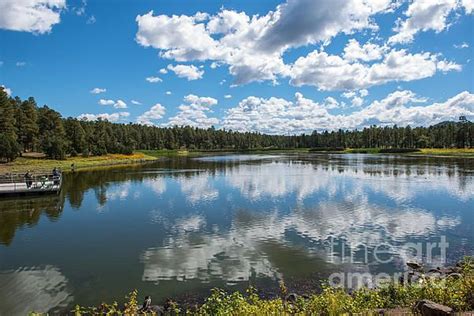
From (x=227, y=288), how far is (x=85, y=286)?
6183 mm

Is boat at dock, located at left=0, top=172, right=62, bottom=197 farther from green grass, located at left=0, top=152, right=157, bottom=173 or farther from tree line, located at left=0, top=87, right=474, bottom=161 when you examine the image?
tree line, located at left=0, top=87, right=474, bottom=161

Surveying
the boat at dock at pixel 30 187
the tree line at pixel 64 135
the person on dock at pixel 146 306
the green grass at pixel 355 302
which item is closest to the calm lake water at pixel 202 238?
the person on dock at pixel 146 306

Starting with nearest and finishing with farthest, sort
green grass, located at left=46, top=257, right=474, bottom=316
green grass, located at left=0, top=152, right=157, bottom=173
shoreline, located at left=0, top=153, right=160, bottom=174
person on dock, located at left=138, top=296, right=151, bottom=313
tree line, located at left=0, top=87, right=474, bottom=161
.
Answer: green grass, located at left=46, top=257, right=474, bottom=316, person on dock, located at left=138, top=296, right=151, bottom=313, shoreline, located at left=0, top=153, right=160, bottom=174, green grass, located at left=0, top=152, right=157, bottom=173, tree line, located at left=0, top=87, right=474, bottom=161

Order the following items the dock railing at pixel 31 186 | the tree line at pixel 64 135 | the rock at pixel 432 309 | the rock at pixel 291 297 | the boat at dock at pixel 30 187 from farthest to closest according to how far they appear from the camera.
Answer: the tree line at pixel 64 135 → the dock railing at pixel 31 186 → the boat at dock at pixel 30 187 → the rock at pixel 291 297 → the rock at pixel 432 309

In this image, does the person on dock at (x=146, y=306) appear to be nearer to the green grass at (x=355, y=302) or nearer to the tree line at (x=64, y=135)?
the green grass at (x=355, y=302)

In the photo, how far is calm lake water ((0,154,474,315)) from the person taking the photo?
1502 centimetres

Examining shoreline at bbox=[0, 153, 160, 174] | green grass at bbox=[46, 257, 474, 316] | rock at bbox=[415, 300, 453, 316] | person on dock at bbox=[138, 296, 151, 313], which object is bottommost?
person on dock at bbox=[138, 296, 151, 313]

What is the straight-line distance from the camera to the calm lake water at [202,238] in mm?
15023

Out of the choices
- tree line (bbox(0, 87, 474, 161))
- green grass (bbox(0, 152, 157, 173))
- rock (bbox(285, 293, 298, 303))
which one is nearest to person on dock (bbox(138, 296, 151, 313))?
rock (bbox(285, 293, 298, 303))

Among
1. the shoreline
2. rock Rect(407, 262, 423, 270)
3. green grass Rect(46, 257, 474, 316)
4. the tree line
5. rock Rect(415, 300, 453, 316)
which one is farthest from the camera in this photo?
the tree line

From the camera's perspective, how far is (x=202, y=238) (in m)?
22.1

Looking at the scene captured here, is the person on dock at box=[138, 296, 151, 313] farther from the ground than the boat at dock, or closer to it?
closer to it

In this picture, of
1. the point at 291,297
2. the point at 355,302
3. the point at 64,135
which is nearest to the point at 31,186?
the point at 291,297

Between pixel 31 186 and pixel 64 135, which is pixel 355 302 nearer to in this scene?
pixel 31 186
